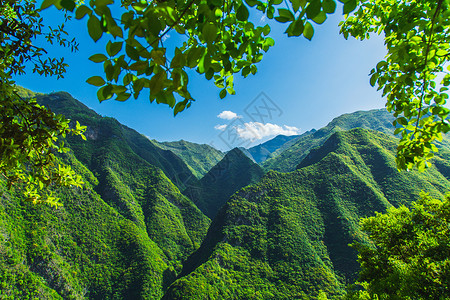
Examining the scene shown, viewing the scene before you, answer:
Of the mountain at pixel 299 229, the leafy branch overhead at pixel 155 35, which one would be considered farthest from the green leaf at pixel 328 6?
the mountain at pixel 299 229

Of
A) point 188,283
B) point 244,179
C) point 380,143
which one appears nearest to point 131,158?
point 244,179

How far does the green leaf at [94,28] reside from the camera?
0.80 metres

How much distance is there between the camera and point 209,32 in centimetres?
100

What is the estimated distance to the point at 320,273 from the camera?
49.2 meters

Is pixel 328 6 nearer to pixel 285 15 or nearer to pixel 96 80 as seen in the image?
pixel 285 15

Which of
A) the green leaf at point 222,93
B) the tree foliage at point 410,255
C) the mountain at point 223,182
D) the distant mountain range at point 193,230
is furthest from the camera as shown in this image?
the mountain at point 223,182

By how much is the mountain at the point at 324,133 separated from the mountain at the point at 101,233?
3143 inches

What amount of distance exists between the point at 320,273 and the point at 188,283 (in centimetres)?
3215

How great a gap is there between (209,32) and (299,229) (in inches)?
2737

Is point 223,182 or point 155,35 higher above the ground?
point 223,182

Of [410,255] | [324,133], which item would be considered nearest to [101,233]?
[410,255]

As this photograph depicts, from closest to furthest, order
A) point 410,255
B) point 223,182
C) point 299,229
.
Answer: point 410,255
point 299,229
point 223,182

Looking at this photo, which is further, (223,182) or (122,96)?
(223,182)

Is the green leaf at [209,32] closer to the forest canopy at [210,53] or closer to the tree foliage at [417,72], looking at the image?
the forest canopy at [210,53]
